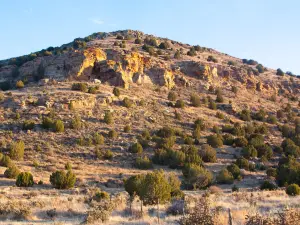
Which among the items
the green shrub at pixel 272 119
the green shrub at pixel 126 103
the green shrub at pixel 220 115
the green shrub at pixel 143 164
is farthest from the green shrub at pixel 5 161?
the green shrub at pixel 272 119

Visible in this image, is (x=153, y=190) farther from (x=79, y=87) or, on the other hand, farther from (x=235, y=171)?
(x=79, y=87)

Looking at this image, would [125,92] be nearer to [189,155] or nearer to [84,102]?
[84,102]

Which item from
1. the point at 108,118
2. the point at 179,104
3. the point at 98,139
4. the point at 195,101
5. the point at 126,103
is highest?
the point at 195,101

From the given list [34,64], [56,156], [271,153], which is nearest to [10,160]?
[56,156]

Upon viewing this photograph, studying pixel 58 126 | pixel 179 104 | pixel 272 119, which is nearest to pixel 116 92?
pixel 179 104

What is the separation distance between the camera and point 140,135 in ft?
114

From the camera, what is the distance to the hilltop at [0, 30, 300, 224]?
1622cm

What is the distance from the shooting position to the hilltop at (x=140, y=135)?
16219mm

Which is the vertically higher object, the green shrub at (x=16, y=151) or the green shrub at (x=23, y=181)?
the green shrub at (x=16, y=151)

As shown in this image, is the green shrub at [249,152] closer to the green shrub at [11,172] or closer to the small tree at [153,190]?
the small tree at [153,190]

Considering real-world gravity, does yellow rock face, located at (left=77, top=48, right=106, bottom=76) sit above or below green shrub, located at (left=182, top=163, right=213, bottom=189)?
above

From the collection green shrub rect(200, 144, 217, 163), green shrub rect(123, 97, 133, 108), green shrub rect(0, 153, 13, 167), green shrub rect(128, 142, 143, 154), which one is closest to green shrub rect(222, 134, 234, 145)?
green shrub rect(200, 144, 217, 163)

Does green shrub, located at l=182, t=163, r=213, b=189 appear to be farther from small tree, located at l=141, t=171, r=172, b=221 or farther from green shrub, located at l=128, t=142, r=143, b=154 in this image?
small tree, located at l=141, t=171, r=172, b=221

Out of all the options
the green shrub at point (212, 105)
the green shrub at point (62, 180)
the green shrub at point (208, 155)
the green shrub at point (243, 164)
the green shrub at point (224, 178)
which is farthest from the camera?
the green shrub at point (212, 105)
